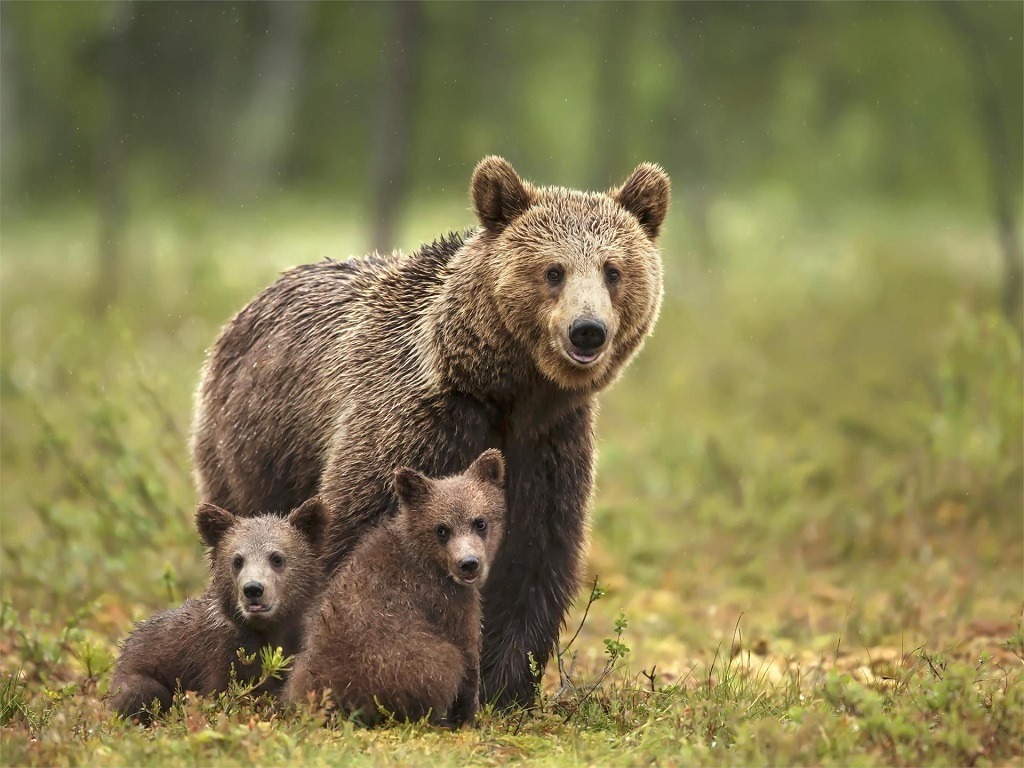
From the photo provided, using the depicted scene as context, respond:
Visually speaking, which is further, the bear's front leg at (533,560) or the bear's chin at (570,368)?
the bear's front leg at (533,560)

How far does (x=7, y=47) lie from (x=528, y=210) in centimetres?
2011

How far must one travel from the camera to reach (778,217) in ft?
84.6

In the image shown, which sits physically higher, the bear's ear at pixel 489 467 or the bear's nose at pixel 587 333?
the bear's nose at pixel 587 333

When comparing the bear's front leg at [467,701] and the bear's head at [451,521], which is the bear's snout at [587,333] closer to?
the bear's head at [451,521]

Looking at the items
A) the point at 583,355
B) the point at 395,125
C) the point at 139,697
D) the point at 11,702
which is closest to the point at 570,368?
the point at 583,355

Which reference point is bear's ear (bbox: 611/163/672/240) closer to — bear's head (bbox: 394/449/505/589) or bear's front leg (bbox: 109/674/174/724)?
bear's head (bbox: 394/449/505/589)

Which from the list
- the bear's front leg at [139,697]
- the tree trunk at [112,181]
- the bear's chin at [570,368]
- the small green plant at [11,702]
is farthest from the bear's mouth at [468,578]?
the tree trunk at [112,181]

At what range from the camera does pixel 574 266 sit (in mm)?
6531

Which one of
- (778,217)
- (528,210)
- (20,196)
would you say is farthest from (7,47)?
(528,210)

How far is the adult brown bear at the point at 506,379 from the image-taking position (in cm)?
656

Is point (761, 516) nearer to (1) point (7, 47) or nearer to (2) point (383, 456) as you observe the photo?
(2) point (383, 456)

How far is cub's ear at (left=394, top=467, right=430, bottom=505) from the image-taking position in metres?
6.07

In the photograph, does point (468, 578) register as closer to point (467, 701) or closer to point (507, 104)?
point (467, 701)

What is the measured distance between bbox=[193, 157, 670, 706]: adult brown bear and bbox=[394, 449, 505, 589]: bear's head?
16.7 inches
